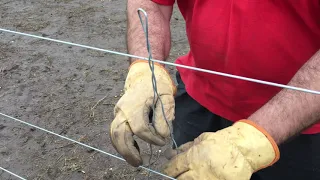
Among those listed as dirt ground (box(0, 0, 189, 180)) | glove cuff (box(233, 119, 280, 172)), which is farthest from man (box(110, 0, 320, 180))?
dirt ground (box(0, 0, 189, 180))

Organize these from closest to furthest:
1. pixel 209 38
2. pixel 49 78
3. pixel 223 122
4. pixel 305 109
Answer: pixel 305 109 < pixel 209 38 < pixel 223 122 < pixel 49 78

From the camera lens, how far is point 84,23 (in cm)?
436

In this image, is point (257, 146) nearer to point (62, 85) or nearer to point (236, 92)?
point (236, 92)

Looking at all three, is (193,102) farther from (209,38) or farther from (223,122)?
(209,38)

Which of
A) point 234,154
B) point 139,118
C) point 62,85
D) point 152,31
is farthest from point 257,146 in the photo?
point 62,85

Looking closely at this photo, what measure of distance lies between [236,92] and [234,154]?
0.41 meters

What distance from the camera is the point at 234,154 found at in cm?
116

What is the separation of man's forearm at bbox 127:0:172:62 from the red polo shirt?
0.39ft

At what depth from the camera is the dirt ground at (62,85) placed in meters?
2.67

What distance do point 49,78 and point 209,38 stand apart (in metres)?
2.28

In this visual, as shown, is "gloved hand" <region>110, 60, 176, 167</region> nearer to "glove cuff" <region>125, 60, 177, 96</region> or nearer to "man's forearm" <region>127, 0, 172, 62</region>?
"glove cuff" <region>125, 60, 177, 96</region>

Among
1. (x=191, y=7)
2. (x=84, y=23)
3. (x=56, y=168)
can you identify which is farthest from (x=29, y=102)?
(x=191, y=7)

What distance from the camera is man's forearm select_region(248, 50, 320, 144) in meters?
1.21

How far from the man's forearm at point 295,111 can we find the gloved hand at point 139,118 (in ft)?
0.94
